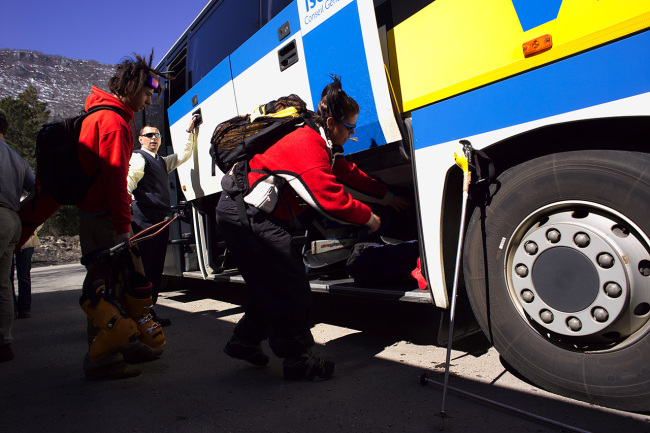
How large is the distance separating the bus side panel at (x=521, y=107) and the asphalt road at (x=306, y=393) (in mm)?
474

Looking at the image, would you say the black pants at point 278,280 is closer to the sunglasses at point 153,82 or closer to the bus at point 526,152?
the bus at point 526,152

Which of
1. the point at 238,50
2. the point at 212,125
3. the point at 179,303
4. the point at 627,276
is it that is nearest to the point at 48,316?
the point at 179,303

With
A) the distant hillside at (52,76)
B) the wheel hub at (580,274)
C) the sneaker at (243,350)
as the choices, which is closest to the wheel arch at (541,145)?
the wheel hub at (580,274)

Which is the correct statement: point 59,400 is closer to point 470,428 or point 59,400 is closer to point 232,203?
point 232,203

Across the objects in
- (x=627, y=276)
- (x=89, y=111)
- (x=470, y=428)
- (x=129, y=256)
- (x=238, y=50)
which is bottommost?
(x=470, y=428)

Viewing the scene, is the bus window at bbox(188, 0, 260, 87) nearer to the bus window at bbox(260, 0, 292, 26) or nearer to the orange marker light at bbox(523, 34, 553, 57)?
the bus window at bbox(260, 0, 292, 26)

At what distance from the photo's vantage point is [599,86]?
161cm

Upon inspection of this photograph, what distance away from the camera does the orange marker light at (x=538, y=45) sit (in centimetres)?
172

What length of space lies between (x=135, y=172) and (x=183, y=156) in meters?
0.58

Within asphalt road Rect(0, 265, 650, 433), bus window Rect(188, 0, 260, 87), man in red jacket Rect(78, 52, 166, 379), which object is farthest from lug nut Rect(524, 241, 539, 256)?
bus window Rect(188, 0, 260, 87)

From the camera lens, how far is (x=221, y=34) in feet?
12.8

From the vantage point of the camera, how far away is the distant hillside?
14512 cm

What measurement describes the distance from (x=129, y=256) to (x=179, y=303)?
266 cm

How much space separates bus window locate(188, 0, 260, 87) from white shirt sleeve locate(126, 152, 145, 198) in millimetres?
980
